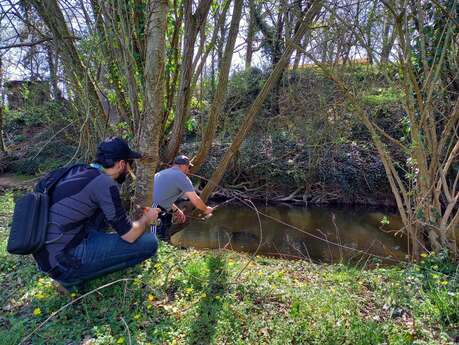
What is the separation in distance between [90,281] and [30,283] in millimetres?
693

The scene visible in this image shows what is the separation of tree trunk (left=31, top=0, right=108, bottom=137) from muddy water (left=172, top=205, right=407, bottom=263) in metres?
3.18

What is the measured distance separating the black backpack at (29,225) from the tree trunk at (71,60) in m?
2.53

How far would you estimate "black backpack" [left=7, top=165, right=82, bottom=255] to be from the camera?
278cm

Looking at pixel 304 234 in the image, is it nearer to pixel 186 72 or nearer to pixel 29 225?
pixel 186 72

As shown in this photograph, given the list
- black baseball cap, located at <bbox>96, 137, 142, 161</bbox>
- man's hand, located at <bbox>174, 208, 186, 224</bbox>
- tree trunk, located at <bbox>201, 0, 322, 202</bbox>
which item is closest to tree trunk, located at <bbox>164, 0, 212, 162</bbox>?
tree trunk, located at <bbox>201, 0, 322, 202</bbox>

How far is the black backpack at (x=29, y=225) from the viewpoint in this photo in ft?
9.11

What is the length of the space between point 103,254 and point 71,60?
135 inches

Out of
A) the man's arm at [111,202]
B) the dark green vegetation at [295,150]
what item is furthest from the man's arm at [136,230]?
the dark green vegetation at [295,150]

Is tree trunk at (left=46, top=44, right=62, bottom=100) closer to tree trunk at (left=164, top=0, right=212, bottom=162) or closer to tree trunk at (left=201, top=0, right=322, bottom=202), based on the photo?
tree trunk at (left=164, top=0, right=212, bottom=162)

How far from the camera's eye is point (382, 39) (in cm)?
496

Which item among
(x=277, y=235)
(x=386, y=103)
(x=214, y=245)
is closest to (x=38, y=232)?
(x=214, y=245)

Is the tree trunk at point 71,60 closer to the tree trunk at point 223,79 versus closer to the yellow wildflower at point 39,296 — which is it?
the tree trunk at point 223,79

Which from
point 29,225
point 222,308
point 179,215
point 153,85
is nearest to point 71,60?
point 153,85

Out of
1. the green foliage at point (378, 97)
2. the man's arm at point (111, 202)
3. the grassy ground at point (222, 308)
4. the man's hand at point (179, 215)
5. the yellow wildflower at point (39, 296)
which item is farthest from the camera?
the green foliage at point (378, 97)
